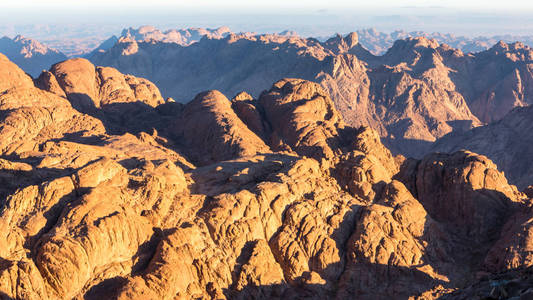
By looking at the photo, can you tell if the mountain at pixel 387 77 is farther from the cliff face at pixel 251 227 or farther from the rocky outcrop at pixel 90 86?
the cliff face at pixel 251 227

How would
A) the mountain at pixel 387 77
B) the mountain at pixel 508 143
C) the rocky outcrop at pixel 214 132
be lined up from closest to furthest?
the rocky outcrop at pixel 214 132
the mountain at pixel 508 143
the mountain at pixel 387 77

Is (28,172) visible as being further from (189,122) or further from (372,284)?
(189,122)

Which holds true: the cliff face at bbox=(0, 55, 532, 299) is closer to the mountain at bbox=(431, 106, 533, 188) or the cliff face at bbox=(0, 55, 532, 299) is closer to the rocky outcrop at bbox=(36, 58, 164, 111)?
the rocky outcrop at bbox=(36, 58, 164, 111)

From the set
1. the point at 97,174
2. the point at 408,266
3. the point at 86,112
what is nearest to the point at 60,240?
the point at 97,174

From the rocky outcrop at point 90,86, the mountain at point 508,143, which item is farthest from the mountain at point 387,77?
the rocky outcrop at point 90,86

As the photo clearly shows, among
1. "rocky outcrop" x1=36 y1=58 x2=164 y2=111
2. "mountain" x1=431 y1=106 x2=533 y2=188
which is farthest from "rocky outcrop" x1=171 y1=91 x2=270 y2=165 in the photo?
"mountain" x1=431 y1=106 x2=533 y2=188

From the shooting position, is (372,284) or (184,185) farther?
(184,185)
